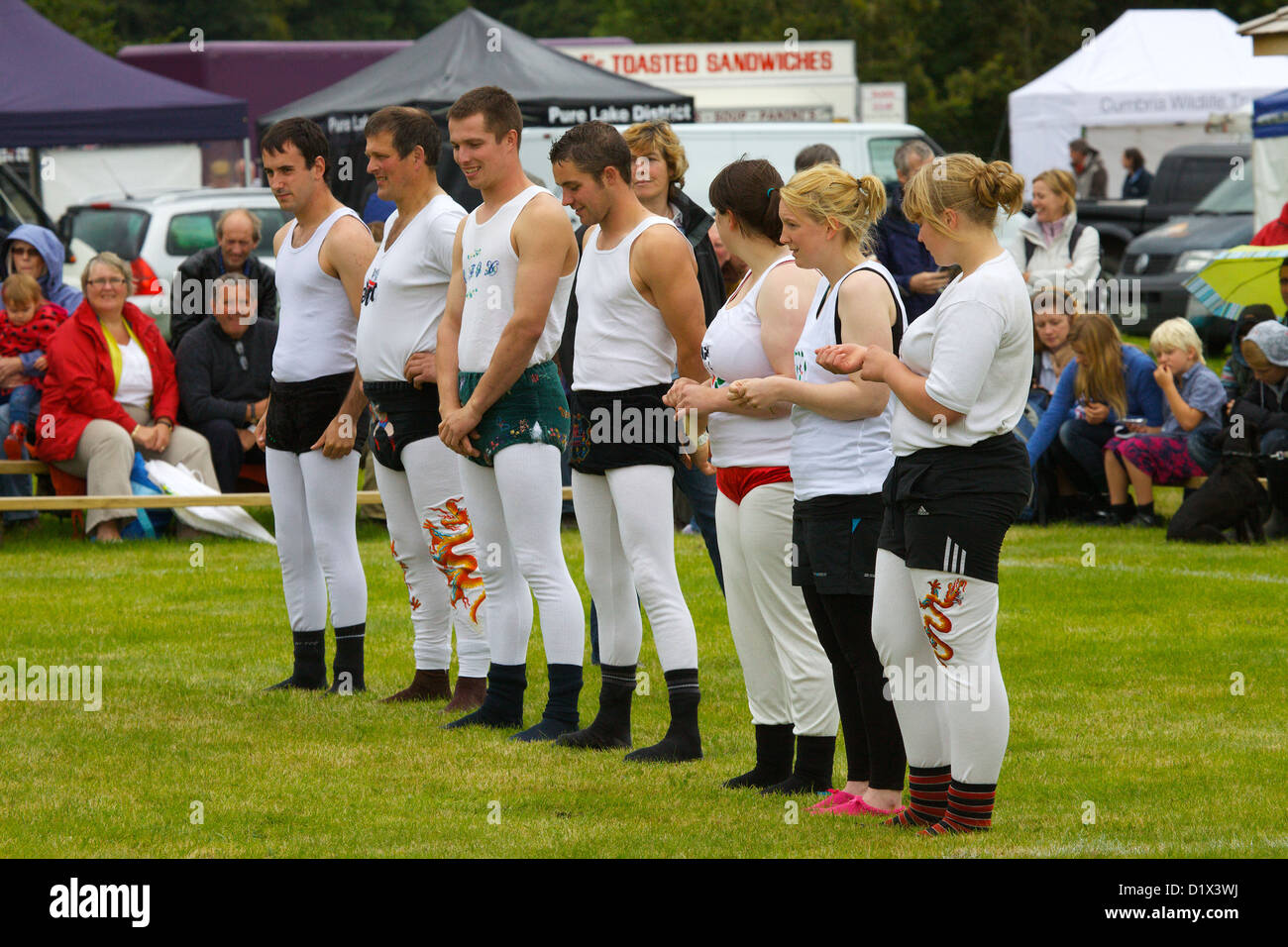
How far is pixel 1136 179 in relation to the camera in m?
26.0

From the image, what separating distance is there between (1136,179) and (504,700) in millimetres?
21701

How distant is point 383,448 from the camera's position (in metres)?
6.64

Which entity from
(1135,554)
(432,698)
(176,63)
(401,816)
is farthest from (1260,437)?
(176,63)

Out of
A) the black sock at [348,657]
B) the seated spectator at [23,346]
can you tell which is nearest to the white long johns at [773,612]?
the black sock at [348,657]

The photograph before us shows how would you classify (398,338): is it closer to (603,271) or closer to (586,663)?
(603,271)

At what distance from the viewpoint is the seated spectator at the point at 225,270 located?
1062 centimetres

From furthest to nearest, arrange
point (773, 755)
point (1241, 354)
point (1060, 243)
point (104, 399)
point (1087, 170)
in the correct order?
point (1087, 170) < point (1060, 243) < point (104, 399) < point (1241, 354) < point (773, 755)

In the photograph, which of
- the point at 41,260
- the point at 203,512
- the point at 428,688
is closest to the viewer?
the point at 428,688

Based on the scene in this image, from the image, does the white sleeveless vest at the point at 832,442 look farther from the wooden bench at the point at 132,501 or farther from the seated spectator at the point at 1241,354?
the seated spectator at the point at 1241,354

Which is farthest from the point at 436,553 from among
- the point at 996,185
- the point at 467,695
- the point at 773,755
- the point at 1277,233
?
the point at 1277,233

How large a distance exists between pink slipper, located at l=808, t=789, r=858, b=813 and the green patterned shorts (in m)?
1.62

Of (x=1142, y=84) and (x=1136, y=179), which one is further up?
(x=1142, y=84)
